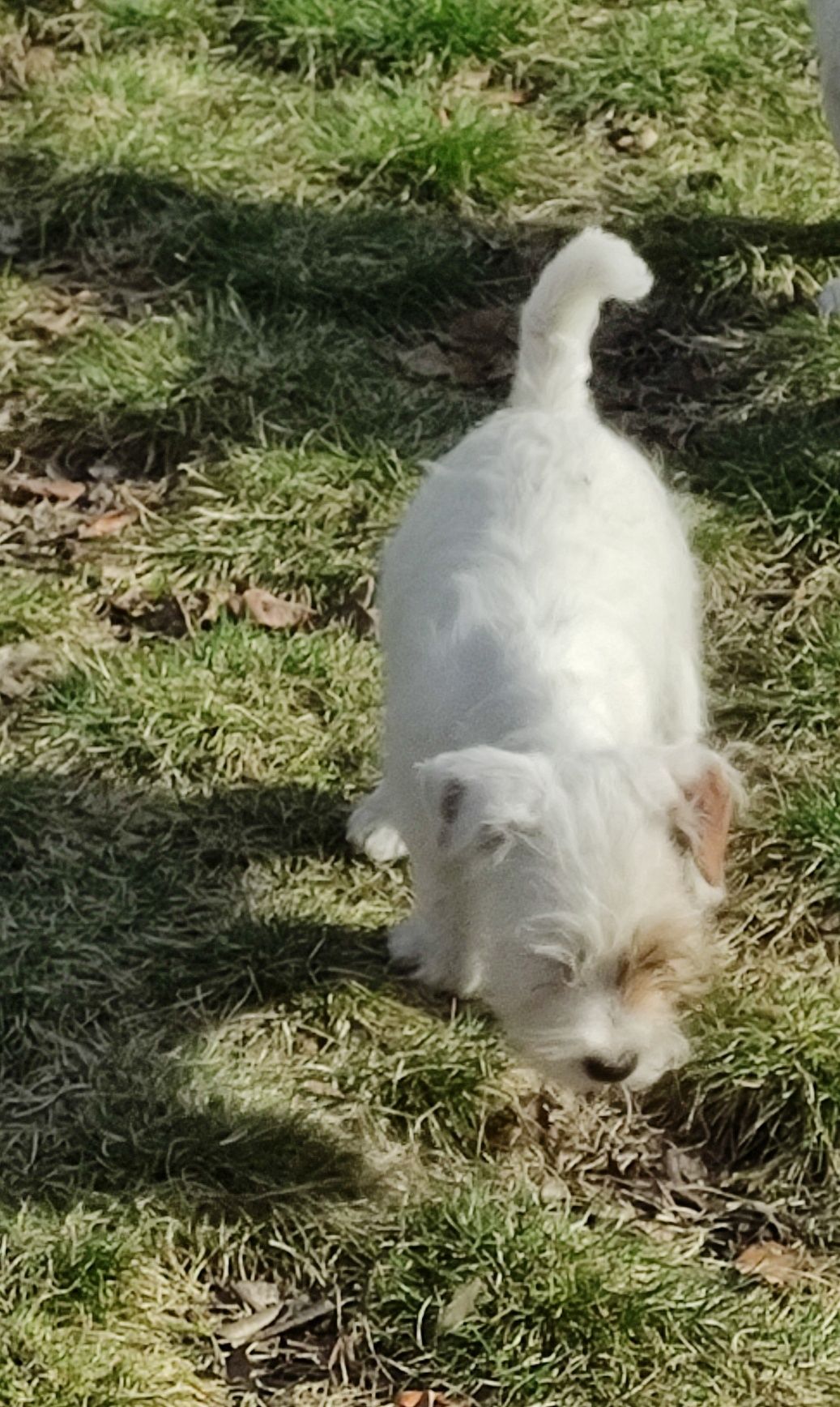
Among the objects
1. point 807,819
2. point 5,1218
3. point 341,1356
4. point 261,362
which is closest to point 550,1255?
point 341,1356

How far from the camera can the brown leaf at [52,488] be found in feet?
17.6

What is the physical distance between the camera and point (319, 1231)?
3.78 metres

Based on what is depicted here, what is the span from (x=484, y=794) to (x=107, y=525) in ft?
7.48

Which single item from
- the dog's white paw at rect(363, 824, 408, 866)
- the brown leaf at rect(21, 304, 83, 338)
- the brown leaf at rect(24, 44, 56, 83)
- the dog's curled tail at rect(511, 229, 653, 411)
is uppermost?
the dog's curled tail at rect(511, 229, 653, 411)

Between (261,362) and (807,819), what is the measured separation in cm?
212

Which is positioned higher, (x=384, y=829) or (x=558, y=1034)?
(x=558, y=1034)

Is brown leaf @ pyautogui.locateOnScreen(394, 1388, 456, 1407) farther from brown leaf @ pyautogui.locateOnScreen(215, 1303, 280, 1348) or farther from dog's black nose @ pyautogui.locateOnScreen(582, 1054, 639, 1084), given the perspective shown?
dog's black nose @ pyautogui.locateOnScreen(582, 1054, 639, 1084)

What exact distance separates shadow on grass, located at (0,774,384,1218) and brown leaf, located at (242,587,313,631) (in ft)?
1.78

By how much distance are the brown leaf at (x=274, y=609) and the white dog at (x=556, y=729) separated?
0.71m

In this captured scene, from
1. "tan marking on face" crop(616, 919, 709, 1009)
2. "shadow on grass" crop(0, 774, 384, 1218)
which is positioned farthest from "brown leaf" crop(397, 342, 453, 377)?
"tan marking on face" crop(616, 919, 709, 1009)

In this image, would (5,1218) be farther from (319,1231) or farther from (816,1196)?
(816,1196)

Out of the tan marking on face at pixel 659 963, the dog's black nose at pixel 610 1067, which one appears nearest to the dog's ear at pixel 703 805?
the tan marking on face at pixel 659 963

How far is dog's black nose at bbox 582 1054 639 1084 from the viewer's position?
3344mm

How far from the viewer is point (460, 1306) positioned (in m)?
3.63
